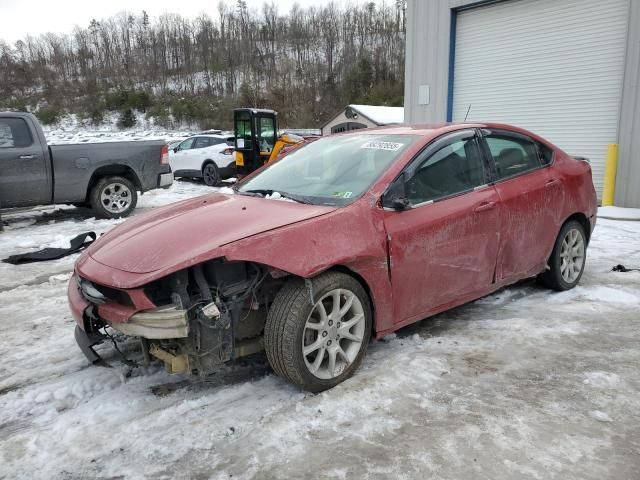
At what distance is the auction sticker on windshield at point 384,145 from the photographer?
3.61 metres

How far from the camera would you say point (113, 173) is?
9.09 m

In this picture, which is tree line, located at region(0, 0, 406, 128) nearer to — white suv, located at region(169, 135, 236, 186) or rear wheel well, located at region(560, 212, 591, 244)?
white suv, located at region(169, 135, 236, 186)

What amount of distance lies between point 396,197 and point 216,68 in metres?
60.5

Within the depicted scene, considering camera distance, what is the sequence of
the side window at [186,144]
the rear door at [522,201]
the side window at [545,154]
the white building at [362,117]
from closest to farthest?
the rear door at [522,201] < the side window at [545,154] < the side window at [186,144] < the white building at [362,117]

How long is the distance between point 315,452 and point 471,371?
4.14 feet

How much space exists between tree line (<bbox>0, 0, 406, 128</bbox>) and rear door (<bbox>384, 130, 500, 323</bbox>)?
42952 millimetres

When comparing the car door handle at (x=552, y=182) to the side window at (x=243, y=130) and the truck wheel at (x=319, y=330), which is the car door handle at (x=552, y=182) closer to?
the truck wheel at (x=319, y=330)

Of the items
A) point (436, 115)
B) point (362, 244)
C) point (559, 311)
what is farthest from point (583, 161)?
point (436, 115)

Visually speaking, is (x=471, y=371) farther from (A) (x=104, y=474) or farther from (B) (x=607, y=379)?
(A) (x=104, y=474)

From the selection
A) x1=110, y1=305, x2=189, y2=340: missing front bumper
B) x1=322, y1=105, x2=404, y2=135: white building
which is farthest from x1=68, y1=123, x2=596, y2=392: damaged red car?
x1=322, y1=105, x2=404, y2=135: white building

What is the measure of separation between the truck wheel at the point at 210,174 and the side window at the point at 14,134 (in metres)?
6.88

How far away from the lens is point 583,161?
5.03m

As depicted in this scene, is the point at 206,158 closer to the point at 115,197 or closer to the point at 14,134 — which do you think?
the point at 115,197

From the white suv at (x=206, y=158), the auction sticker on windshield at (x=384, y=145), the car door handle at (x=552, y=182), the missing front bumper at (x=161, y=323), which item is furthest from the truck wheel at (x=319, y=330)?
the white suv at (x=206, y=158)
